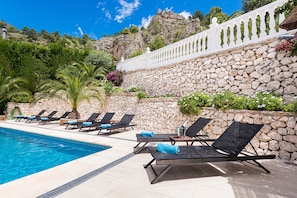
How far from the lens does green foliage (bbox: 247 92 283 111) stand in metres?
5.33

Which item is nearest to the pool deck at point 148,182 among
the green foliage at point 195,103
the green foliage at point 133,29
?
the green foliage at point 195,103

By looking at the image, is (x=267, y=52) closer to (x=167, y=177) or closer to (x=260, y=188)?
(x=260, y=188)

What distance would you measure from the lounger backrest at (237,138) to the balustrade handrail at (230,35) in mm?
3979

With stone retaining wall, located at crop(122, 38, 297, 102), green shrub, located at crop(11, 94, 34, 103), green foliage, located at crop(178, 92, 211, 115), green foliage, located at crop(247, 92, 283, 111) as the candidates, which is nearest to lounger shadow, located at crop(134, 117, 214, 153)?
green foliage, located at crop(178, 92, 211, 115)

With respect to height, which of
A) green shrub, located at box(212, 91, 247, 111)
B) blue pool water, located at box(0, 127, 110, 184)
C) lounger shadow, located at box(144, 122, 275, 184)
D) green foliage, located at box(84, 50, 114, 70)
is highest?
green foliage, located at box(84, 50, 114, 70)

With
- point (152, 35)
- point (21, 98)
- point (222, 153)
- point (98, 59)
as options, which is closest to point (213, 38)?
point (222, 153)

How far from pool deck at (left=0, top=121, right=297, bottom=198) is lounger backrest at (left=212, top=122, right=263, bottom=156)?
0.49 meters

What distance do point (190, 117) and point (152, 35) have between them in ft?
93.8

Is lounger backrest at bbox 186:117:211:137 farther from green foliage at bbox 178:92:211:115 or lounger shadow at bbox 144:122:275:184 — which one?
lounger shadow at bbox 144:122:275:184

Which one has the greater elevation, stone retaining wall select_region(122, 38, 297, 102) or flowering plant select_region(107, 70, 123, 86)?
flowering plant select_region(107, 70, 123, 86)

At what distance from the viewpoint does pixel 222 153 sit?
400 centimetres

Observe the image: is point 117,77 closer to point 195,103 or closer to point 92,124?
point 92,124

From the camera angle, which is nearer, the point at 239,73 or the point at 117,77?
the point at 239,73

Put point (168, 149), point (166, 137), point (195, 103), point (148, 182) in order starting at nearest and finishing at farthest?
1. point (148, 182)
2. point (168, 149)
3. point (166, 137)
4. point (195, 103)
